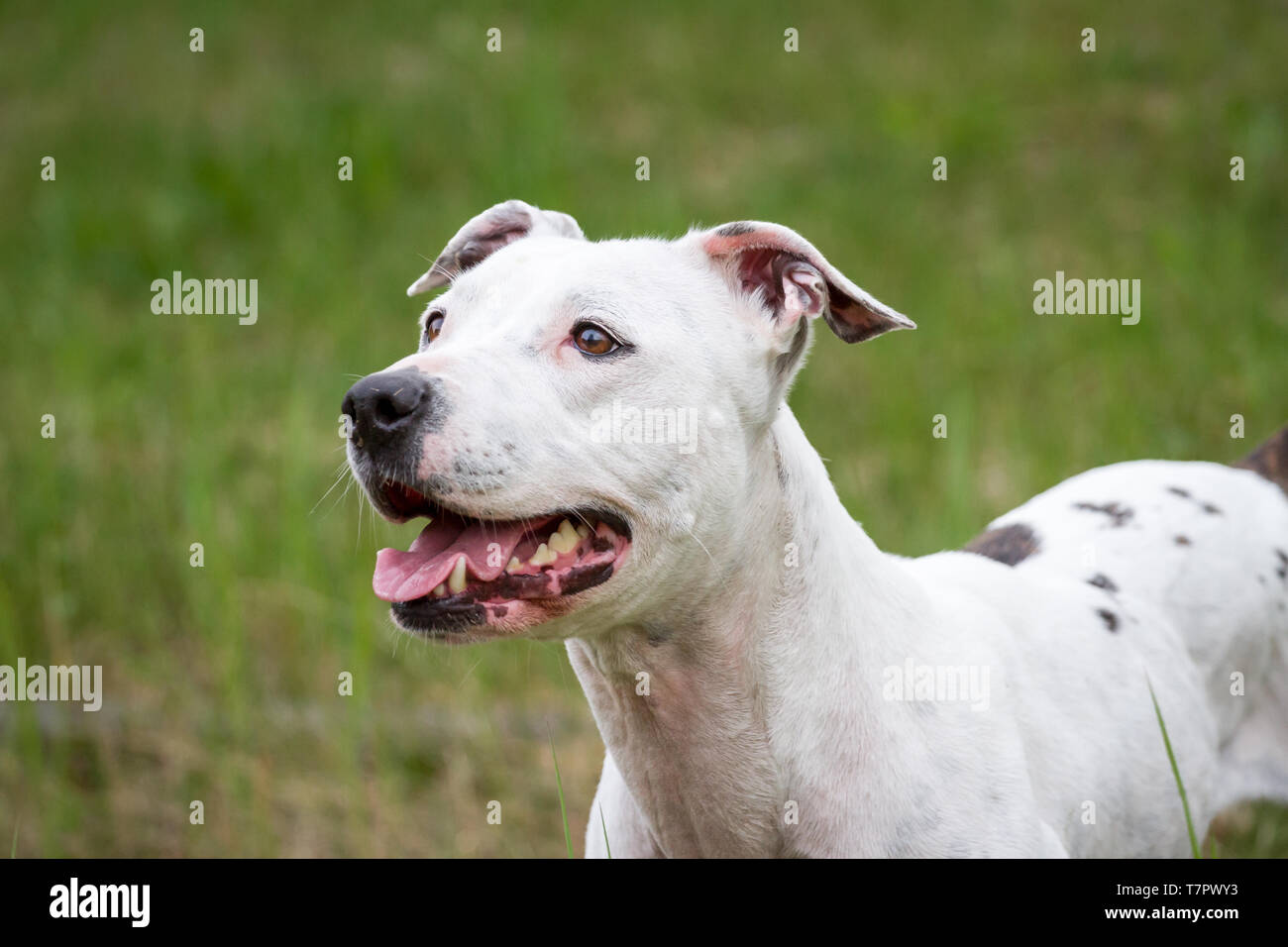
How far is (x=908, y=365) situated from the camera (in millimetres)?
8469

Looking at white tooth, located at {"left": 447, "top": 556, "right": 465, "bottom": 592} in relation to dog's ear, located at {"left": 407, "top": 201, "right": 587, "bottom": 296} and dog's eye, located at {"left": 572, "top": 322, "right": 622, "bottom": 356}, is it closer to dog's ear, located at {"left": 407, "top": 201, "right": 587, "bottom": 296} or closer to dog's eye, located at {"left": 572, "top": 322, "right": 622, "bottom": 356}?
dog's eye, located at {"left": 572, "top": 322, "right": 622, "bottom": 356}

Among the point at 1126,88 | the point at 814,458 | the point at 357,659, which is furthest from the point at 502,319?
the point at 1126,88

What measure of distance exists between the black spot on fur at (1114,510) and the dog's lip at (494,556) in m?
2.08

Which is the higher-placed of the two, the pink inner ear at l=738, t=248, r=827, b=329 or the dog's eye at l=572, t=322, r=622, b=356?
the pink inner ear at l=738, t=248, r=827, b=329

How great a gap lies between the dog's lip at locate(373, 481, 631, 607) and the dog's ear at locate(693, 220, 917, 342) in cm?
74

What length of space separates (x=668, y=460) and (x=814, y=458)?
0.57m

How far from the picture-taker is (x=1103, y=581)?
12.9ft

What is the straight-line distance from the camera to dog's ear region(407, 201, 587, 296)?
11.8 feet

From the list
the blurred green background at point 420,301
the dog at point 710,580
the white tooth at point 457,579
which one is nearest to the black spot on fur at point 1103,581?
the dog at point 710,580

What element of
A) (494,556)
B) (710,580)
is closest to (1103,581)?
(710,580)

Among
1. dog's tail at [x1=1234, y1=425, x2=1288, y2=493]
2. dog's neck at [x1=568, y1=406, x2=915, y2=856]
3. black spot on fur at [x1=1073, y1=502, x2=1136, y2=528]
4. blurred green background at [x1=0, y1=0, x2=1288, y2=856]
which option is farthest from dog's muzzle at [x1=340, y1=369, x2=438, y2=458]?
dog's tail at [x1=1234, y1=425, x2=1288, y2=493]

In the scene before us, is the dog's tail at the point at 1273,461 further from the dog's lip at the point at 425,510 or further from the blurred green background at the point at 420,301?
the dog's lip at the point at 425,510

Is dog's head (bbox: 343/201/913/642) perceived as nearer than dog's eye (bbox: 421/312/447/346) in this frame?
Yes

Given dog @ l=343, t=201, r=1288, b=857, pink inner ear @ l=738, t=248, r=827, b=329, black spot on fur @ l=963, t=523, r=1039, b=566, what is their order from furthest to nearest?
black spot on fur @ l=963, t=523, r=1039, b=566
pink inner ear @ l=738, t=248, r=827, b=329
dog @ l=343, t=201, r=1288, b=857
